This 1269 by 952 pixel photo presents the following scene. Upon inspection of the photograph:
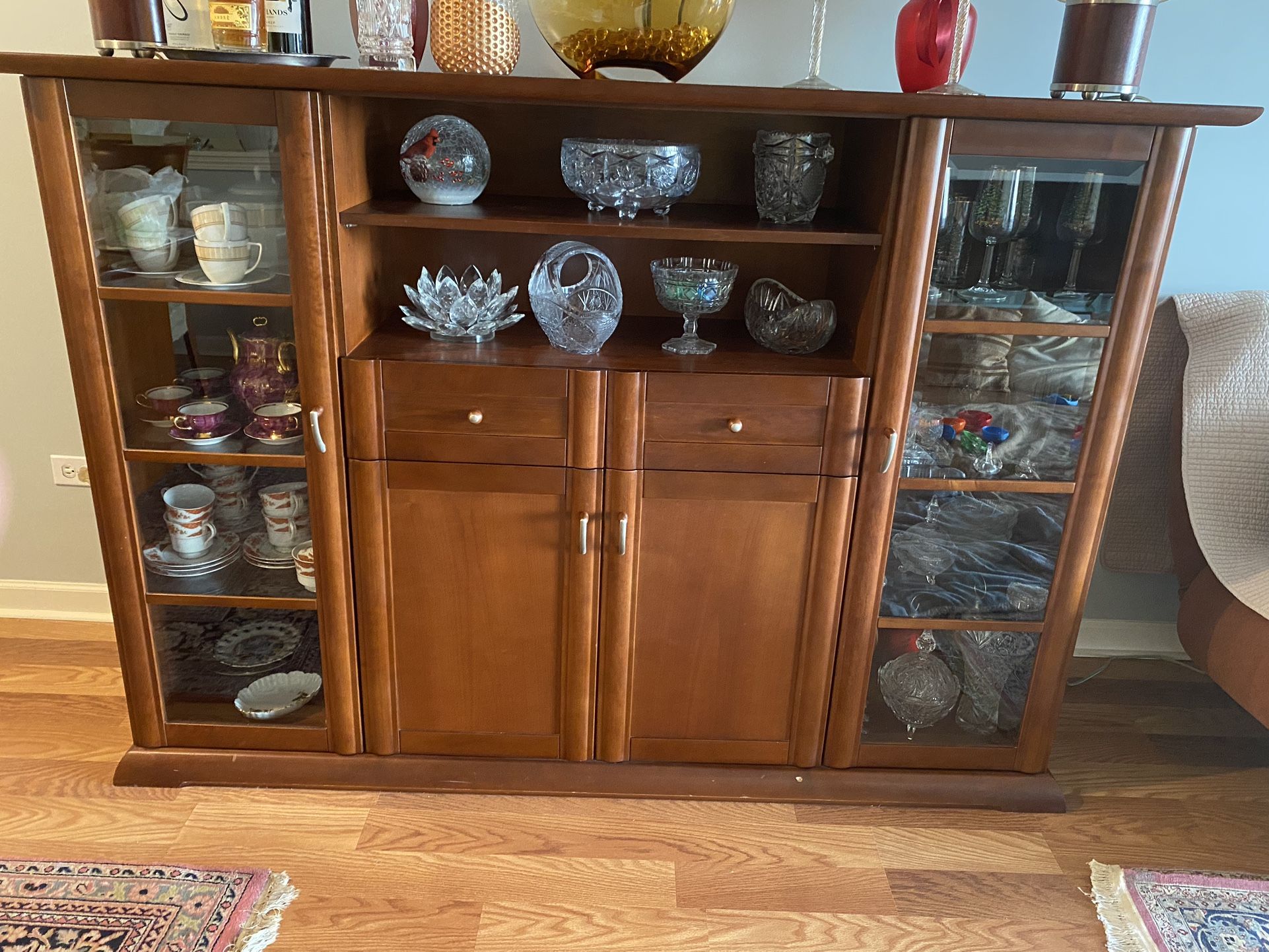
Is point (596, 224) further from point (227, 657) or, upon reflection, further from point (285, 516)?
point (227, 657)

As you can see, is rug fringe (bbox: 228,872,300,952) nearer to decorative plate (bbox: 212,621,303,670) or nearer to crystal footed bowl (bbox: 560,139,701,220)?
decorative plate (bbox: 212,621,303,670)

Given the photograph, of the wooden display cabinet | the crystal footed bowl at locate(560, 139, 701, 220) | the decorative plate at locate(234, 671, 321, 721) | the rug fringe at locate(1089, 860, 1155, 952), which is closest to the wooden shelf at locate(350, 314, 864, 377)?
the wooden display cabinet

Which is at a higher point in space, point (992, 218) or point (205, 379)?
point (992, 218)

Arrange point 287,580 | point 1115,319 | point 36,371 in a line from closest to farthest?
point 1115,319
point 287,580
point 36,371

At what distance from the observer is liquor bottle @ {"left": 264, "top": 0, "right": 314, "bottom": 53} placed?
1.43m

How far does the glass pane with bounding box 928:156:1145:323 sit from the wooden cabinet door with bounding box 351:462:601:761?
680 millimetres

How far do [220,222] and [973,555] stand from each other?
1.41 metres

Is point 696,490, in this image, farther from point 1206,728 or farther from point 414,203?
point 1206,728

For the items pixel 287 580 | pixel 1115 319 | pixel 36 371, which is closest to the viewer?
pixel 1115 319

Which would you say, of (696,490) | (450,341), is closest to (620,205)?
(450,341)

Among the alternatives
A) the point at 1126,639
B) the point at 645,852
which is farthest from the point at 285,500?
the point at 1126,639

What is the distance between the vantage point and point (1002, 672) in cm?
179

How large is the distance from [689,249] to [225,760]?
130 centimetres

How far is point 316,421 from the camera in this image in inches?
60.2
